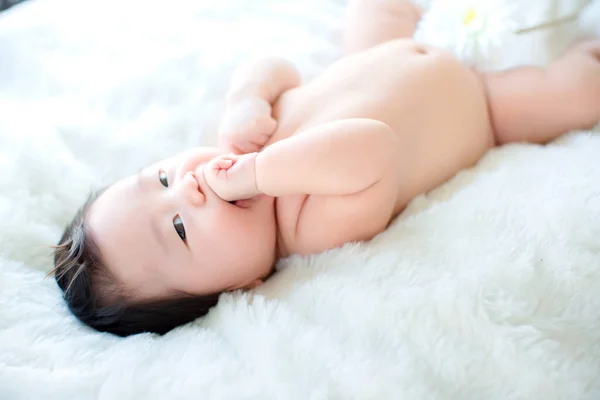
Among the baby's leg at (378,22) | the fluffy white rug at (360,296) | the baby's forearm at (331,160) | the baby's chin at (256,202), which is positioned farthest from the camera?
the baby's leg at (378,22)

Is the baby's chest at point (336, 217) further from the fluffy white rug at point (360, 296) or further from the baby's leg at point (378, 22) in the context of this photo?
the baby's leg at point (378, 22)

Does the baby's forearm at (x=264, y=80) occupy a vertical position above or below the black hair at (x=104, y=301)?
above

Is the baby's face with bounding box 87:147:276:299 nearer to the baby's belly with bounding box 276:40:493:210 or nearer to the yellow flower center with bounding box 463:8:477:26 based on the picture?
the baby's belly with bounding box 276:40:493:210

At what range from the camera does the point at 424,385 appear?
25.0 inches

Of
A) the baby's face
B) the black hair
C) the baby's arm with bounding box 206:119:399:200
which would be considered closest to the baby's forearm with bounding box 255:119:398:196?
the baby's arm with bounding box 206:119:399:200

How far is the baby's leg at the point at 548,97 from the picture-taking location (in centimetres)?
99

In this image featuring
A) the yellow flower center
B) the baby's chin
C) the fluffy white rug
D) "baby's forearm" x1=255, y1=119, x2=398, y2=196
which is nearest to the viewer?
the fluffy white rug

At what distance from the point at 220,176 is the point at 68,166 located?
0.41 metres

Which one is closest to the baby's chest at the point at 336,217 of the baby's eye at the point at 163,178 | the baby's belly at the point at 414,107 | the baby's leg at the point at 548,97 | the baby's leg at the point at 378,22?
the baby's belly at the point at 414,107

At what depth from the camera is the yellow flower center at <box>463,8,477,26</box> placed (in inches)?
41.2

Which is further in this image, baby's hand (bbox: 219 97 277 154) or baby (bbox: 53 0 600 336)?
baby's hand (bbox: 219 97 277 154)

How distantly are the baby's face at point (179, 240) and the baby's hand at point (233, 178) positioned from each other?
21mm

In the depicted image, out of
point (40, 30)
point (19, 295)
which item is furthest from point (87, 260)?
point (40, 30)

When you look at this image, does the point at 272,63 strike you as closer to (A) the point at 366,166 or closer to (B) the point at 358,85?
(B) the point at 358,85
